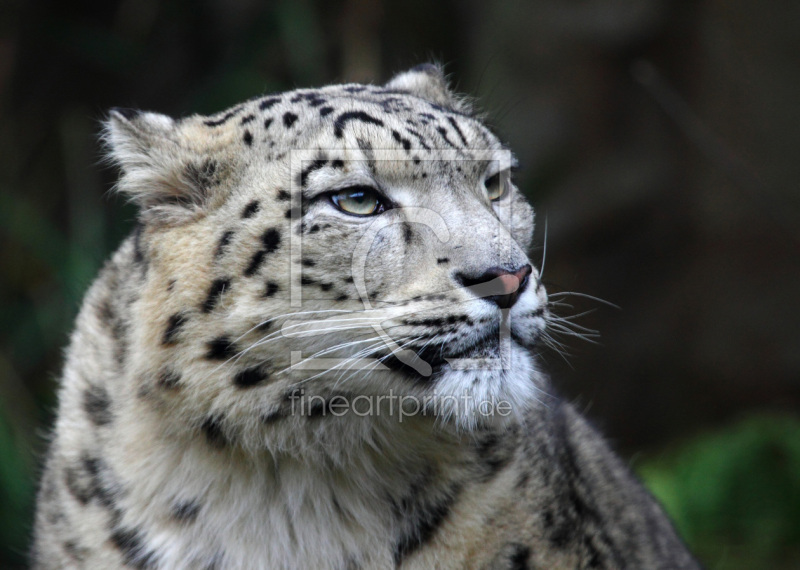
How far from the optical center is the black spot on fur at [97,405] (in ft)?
12.1

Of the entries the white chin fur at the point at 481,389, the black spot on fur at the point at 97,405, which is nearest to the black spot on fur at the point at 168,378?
the black spot on fur at the point at 97,405

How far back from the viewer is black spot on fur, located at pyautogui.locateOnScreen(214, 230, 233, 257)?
3.36 meters

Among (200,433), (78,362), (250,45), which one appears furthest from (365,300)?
(250,45)

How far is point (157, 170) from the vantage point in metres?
3.61

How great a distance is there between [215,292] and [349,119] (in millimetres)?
865

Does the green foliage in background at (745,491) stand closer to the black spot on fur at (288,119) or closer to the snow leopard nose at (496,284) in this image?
the snow leopard nose at (496,284)

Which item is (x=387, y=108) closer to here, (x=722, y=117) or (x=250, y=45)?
(x=250, y=45)

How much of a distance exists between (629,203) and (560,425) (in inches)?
200

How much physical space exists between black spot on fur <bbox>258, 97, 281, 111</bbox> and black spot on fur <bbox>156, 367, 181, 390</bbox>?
1.18 metres

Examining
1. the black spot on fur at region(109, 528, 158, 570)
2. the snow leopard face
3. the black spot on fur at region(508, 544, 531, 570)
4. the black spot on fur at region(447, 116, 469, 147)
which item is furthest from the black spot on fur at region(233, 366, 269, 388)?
the black spot on fur at region(447, 116, 469, 147)

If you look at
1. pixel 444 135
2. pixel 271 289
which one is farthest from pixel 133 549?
pixel 444 135

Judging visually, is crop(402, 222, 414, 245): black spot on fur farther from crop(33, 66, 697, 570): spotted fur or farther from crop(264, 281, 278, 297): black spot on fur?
crop(264, 281, 278, 297): black spot on fur

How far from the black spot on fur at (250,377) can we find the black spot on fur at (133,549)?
2.60ft

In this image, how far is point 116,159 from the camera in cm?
372
